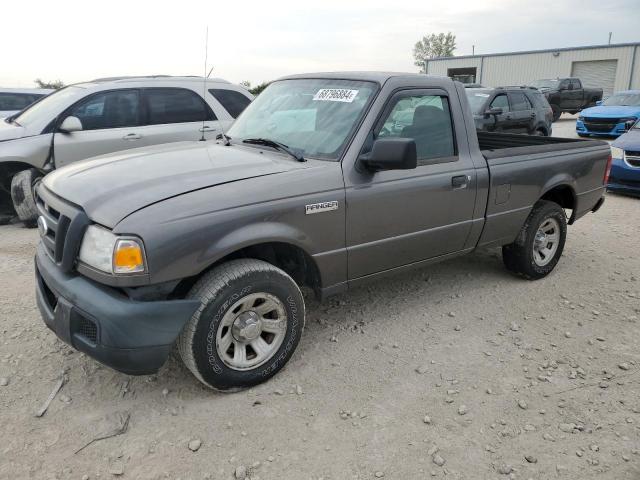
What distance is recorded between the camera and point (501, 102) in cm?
1181

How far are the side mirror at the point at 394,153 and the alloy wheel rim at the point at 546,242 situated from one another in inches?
91.3

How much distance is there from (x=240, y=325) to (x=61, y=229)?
3.68 feet

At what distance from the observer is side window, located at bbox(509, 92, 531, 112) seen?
39.0ft

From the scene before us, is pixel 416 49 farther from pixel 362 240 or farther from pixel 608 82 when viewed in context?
pixel 362 240

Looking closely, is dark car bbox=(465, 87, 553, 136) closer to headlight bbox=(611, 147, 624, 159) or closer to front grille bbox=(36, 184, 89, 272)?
headlight bbox=(611, 147, 624, 159)

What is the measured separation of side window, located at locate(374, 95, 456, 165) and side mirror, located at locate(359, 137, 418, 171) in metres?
0.40

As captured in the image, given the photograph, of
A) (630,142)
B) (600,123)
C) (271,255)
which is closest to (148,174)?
(271,255)

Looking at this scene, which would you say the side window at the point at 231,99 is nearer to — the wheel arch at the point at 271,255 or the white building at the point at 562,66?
the wheel arch at the point at 271,255

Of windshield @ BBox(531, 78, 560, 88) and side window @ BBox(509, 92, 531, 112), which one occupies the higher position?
windshield @ BBox(531, 78, 560, 88)

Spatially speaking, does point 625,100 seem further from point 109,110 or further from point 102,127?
point 102,127

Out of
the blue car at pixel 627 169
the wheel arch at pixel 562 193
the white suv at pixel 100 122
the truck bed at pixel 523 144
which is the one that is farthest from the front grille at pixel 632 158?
the white suv at pixel 100 122

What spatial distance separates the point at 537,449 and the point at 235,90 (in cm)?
614

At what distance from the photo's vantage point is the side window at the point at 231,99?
720cm

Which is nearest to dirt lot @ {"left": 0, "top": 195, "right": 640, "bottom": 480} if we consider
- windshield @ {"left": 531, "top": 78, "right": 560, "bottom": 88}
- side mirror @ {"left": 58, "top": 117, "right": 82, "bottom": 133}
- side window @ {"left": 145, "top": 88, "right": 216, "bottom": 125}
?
side mirror @ {"left": 58, "top": 117, "right": 82, "bottom": 133}
